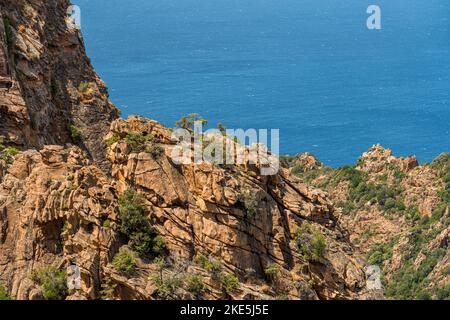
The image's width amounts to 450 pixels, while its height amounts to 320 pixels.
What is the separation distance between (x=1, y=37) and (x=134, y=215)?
1689 cm

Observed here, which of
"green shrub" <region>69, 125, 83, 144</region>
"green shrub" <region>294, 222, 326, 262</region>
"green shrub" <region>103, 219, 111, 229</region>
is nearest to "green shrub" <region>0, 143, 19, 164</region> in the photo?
"green shrub" <region>69, 125, 83, 144</region>

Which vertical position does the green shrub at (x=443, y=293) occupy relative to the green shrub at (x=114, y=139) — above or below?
below

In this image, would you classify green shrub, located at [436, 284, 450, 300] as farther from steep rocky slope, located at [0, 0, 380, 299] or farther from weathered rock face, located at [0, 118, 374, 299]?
weathered rock face, located at [0, 118, 374, 299]

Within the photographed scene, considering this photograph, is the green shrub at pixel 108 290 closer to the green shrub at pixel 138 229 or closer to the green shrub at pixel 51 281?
the green shrub at pixel 51 281

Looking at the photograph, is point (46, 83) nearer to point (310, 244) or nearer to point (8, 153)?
point (8, 153)

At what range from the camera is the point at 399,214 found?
7050cm

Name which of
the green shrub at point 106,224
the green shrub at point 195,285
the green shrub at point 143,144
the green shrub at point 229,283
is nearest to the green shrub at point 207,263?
the green shrub at point 229,283

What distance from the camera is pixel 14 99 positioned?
126 feet

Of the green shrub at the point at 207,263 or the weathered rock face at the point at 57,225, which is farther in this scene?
the green shrub at the point at 207,263

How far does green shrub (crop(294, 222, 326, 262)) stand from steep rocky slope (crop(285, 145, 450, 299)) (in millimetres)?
27343

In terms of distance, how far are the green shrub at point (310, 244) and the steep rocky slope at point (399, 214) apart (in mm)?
27343

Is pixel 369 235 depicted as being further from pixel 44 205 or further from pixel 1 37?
pixel 44 205

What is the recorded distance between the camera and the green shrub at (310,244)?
29.3 meters
